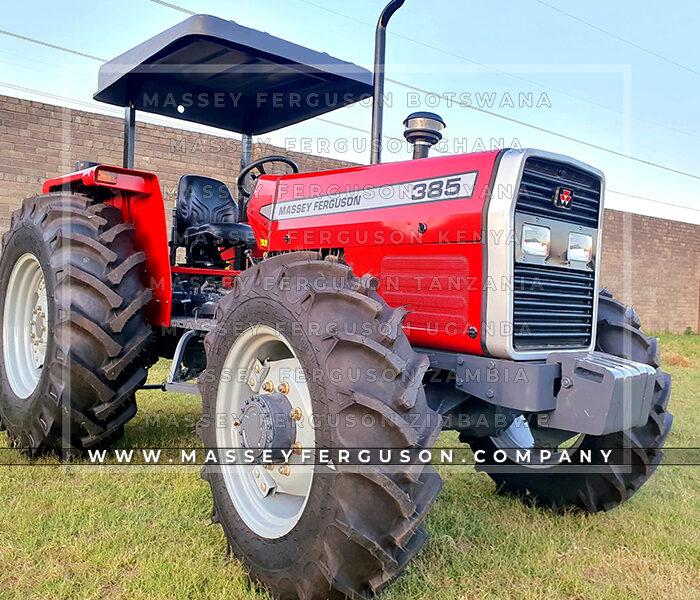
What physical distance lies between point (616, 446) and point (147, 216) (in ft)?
9.17

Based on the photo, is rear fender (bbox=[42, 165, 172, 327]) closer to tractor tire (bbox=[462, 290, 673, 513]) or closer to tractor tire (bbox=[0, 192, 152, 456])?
tractor tire (bbox=[0, 192, 152, 456])

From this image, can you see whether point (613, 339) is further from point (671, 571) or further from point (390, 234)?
point (390, 234)

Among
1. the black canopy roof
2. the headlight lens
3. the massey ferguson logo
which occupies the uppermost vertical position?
the black canopy roof

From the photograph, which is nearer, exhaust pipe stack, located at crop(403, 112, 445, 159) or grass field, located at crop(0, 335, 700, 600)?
grass field, located at crop(0, 335, 700, 600)

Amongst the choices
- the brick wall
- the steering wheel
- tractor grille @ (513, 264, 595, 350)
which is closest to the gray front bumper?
tractor grille @ (513, 264, 595, 350)

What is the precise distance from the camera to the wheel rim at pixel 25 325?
3.73m

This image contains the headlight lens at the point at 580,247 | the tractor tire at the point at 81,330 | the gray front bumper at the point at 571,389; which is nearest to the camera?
the gray front bumper at the point at 571,389

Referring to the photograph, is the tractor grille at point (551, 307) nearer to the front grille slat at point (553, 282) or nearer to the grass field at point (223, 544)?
the front grille slat at point (553, 282)

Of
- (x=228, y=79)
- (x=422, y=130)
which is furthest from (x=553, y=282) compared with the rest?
(x=228, y=79)

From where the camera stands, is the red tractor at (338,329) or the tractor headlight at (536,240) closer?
the red tractor at (338,329)

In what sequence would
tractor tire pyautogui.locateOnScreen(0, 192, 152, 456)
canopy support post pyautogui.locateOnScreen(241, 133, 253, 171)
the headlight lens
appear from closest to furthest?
the headlight lens, tractor tire pyautogui.locateOnScreen(0, 192, 152, 456), canopy support post pyautogui.locateOnScreen(241, 133, 253, 171)

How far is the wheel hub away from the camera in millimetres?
2256

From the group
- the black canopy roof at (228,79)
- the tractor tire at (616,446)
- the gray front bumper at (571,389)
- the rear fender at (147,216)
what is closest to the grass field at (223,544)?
the tractor tire at (616,446)

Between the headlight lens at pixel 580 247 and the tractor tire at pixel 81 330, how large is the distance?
217 cm
